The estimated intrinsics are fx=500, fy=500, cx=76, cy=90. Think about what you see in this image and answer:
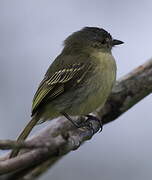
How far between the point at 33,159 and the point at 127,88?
9.91ft

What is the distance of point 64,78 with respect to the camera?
4.81 m

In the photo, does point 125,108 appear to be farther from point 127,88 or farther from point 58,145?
point 58,145

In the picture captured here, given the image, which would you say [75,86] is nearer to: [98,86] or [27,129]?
[98,86]

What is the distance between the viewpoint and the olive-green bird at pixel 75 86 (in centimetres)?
466

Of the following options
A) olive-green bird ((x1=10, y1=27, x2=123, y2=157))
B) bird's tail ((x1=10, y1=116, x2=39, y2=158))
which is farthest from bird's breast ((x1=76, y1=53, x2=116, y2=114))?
bird's tail ((x1=10, y1=116, x2=39, y2=158))

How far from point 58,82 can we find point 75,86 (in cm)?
17

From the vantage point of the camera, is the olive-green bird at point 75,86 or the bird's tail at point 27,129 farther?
the olive-green bird at point 75,86

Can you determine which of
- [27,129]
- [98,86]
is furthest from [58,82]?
[27,129]

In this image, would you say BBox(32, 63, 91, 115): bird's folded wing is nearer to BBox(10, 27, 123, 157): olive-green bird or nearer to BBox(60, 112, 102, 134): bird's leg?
BBox(10, 27, 123, 157): olive-green bird

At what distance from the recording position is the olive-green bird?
15.3 ft

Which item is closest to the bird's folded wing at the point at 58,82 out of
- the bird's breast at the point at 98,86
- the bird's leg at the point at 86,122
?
the bird's breast at the point at 98,86

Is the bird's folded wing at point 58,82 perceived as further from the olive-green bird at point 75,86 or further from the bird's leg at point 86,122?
the bird's leg at point 86,122

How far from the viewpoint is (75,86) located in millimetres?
4777

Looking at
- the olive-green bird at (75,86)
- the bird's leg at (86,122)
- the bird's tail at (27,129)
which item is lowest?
the bird's leg at (86,122)
